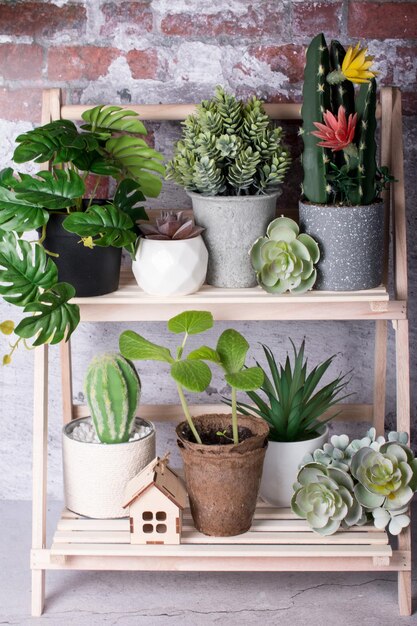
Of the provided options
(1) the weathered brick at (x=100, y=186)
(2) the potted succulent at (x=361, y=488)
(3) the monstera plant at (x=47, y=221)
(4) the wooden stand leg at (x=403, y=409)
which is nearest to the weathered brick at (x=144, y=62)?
(1) the weathered brick at (x=100, y=186)

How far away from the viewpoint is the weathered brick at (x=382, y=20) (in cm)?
212

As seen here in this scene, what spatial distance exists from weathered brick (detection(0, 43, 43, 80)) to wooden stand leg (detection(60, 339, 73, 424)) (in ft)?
2.05

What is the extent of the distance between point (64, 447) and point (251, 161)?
2.34ft

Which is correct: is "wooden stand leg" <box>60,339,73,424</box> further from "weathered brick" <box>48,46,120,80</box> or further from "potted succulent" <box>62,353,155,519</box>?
"weathered brick" <box>48,46,120,80</box>

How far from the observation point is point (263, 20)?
214 cm

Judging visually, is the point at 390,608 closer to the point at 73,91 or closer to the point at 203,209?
the point at 203,209

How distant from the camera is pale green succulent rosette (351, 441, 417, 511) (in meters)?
1.90

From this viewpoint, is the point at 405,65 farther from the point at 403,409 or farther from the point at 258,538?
the point at 258,538

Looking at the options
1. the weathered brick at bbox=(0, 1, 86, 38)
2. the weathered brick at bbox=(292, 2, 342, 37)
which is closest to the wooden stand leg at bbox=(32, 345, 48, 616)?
the weathered brick at bbox=(0, 1, 86, 38)

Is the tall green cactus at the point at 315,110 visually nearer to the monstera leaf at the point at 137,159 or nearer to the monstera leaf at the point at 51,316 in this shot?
the monstera leaf at the point at 137,159

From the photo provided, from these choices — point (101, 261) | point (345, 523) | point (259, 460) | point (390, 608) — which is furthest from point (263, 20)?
point (390, 608)

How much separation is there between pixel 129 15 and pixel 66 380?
85cm

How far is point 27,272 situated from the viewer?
176 cm

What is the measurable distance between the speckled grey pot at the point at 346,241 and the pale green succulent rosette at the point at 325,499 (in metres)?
0.38
